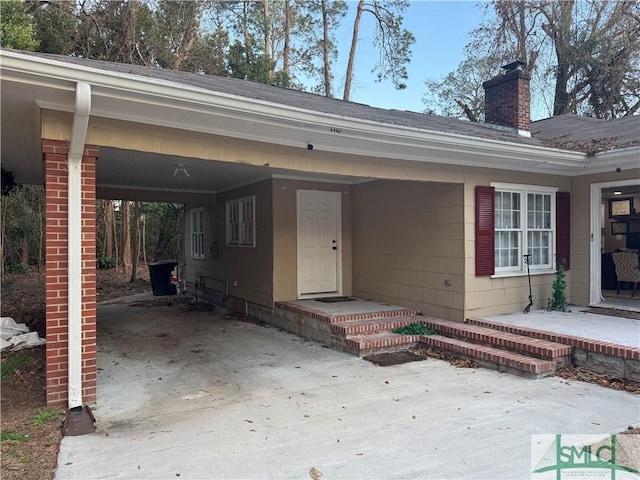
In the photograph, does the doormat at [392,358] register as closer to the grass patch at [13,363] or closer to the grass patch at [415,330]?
the grass patch at [415,330]

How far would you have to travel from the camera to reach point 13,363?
5.07 meters

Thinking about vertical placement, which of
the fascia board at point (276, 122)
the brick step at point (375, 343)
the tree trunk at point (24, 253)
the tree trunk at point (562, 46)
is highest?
the tree trunk at point (562, 46)

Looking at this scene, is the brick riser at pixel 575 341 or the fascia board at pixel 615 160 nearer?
the brick riser at pixel 575 341

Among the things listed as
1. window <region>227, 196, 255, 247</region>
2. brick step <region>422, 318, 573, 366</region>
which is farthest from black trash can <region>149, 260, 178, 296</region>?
brick step <region>422, 318, 573, 366</region>

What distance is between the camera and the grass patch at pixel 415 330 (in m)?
6.12

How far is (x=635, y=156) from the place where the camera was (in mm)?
6070

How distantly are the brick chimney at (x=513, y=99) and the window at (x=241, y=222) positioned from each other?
206 inches

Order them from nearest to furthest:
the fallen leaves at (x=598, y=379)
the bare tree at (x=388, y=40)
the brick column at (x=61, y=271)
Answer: the brick column at (x=61, y=271)
the fallen leaves at (x=598, y=379)
the bare tree at (x=388, y=40)

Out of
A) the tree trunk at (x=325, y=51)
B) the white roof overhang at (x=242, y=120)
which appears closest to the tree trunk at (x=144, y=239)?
the tree trunk at (x=325, y=51)

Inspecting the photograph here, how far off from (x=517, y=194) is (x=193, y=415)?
5732 millimetres

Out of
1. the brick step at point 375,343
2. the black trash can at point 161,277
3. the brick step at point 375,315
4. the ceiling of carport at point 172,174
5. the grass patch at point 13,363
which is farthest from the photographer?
the black trash can at point 161,277

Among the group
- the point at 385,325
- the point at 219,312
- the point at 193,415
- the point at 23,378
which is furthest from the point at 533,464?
the point at 219,312

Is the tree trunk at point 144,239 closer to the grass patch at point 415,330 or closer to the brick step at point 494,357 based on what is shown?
the grass patch at point 415,330

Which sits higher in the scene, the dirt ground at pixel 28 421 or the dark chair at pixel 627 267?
the dark chair at pixel 627 267
